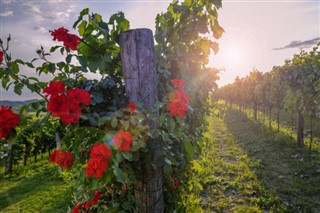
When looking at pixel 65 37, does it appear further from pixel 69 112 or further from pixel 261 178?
pixel 261 178

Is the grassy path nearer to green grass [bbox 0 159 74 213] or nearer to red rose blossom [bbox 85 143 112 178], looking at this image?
red rose blossom [bbox 85 143 112 178]

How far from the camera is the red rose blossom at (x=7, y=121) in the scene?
4.84 feet

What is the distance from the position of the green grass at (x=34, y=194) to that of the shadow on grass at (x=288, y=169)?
577 cm

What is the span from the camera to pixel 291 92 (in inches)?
483

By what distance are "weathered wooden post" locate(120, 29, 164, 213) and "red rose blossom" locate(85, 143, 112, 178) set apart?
0.52 meters

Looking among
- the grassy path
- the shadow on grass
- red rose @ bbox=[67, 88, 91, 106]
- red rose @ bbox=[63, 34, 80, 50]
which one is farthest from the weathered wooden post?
the shadow on grass

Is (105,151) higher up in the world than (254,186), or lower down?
higher up

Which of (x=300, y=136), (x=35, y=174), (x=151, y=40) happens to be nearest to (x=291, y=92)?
(x=300, y=136)

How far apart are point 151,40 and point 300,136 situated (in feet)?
37.5

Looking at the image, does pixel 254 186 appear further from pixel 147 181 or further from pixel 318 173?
pixel 147 181

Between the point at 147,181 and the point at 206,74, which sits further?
the point at 206,74

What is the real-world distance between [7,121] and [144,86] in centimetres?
99

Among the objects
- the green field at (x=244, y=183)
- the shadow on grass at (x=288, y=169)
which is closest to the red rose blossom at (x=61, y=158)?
the green field at (x=244, y=183)

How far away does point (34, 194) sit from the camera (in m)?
9.09
